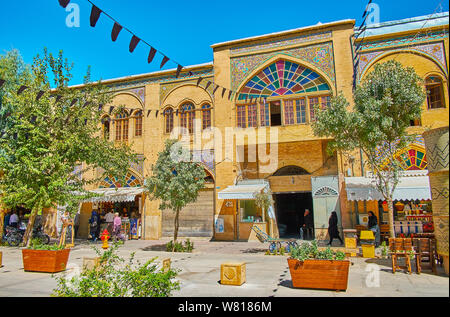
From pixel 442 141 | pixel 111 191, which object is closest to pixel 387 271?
pixel 442 141

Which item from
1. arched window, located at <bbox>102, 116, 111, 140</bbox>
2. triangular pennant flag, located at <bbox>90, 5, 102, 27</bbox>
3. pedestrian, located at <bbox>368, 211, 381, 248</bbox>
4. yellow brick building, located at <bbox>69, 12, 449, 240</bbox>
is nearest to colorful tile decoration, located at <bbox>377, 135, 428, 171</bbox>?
yellow brick building, located at <bbox>69, 12, 449, 240</bbox>

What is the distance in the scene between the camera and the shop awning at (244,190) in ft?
50.3

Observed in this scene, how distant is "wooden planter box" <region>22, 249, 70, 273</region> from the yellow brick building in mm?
7987

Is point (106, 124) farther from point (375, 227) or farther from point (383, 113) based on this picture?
point (375, 227)

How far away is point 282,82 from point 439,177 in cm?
1266

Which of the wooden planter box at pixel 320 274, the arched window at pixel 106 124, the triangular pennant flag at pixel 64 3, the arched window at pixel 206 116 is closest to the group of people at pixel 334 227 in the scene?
the arched window at pixel 206 116

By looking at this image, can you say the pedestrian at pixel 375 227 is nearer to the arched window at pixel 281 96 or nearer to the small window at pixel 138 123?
the arched window at pixel 281 96

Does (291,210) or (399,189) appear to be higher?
(399,189)

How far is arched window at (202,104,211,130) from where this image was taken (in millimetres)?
18500

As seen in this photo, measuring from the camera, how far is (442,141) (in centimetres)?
514

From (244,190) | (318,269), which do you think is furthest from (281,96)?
(318,269)

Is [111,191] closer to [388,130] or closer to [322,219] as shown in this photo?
[322,219]

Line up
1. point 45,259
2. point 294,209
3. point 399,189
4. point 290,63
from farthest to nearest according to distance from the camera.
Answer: point 294,209 < point 290,63 < point 399,189 < point 45,259

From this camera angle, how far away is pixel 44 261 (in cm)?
873
